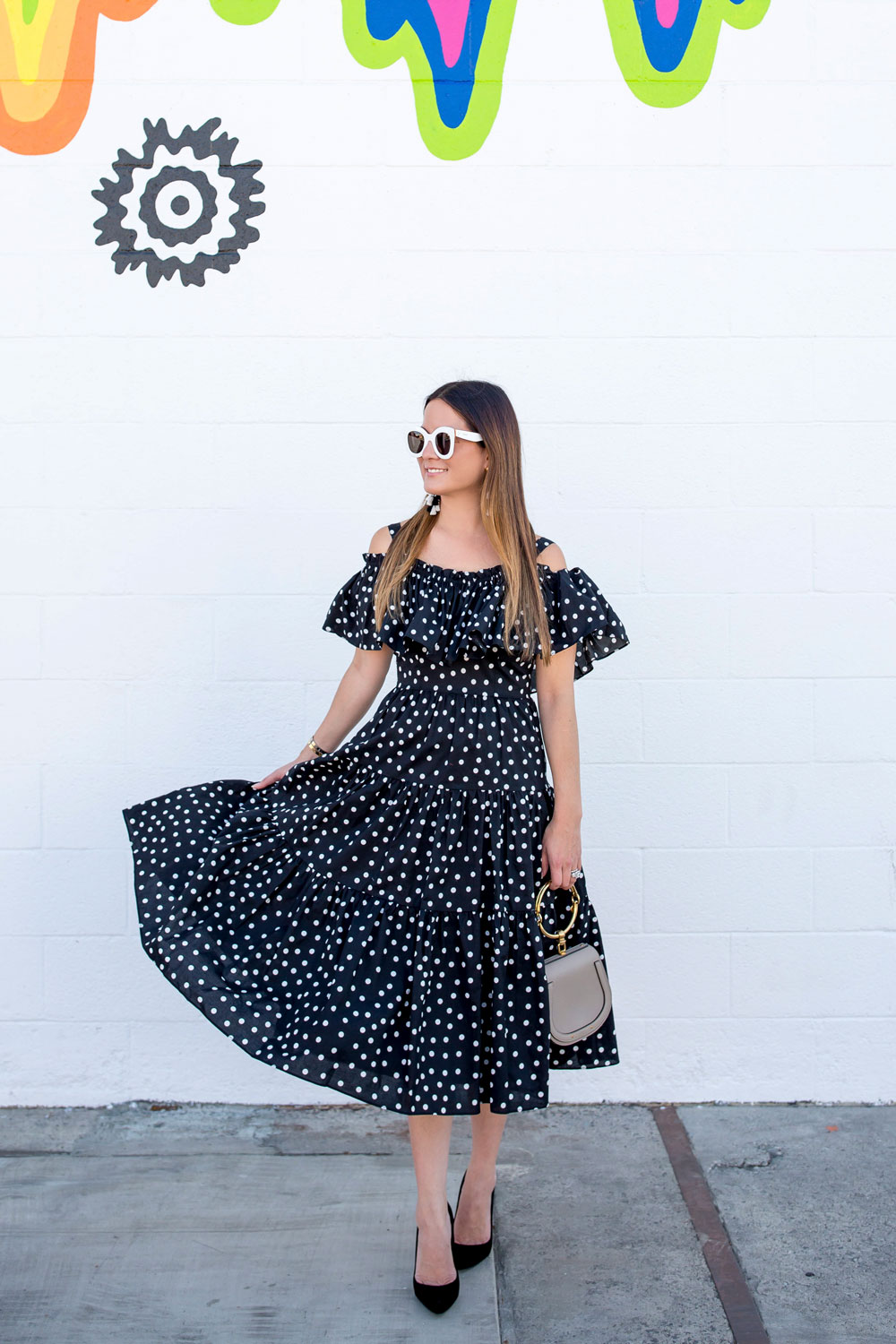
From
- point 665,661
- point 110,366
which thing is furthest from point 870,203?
point 110,366

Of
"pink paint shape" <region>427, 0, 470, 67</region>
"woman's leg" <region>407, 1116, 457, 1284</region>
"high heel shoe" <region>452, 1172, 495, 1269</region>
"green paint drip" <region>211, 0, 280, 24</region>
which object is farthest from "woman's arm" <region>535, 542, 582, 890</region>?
"green paint drip" <region>211, 0, 280, 24</region>

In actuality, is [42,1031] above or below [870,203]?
below

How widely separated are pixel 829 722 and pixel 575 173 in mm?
1585

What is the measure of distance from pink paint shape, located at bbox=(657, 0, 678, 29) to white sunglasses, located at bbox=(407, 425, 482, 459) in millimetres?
1475

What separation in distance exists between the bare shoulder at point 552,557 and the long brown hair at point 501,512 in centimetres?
4

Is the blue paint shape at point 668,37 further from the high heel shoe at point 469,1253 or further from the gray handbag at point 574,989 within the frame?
the high heel shoe at point 469,1253

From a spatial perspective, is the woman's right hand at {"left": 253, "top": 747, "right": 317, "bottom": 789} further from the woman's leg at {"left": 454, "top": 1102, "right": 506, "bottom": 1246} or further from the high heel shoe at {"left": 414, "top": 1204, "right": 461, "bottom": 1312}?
the high heel shoe at {"left": 414, "top": 1204, "right": 461, "bottom": 1312}

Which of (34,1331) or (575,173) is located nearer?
(34,1331)

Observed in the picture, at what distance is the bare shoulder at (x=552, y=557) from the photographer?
97.0 inches

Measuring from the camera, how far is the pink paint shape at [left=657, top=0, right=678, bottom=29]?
3090mm

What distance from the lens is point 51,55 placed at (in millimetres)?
3104

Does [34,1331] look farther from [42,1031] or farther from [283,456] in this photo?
[283,456]

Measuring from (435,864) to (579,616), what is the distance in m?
0.57

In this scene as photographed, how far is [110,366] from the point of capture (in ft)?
10.4
